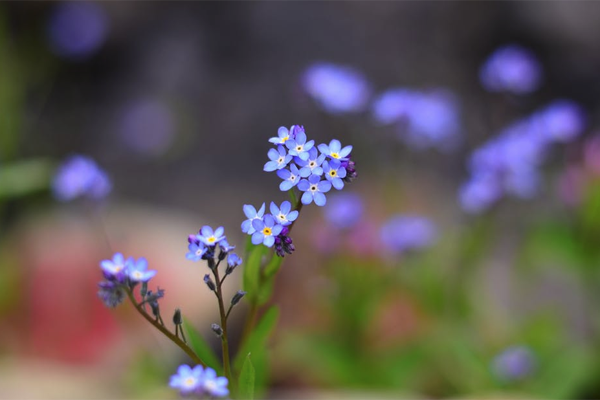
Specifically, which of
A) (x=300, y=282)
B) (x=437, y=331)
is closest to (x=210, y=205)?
(x=300, y=282)

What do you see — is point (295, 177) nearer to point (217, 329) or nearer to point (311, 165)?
point (311, 165)

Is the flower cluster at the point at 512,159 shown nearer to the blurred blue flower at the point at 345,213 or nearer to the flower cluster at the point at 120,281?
the blurred blue flower at the point at 345,213

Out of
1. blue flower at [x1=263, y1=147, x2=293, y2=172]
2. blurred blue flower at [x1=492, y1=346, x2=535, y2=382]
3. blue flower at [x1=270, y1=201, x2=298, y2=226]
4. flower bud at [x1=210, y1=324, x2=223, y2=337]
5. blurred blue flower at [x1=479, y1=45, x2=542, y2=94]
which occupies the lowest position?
flower bud at [x1=210, y1=324, x2=223, y2=337]

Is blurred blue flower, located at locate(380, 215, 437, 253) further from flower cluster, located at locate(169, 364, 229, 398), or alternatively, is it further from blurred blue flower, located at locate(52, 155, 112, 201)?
flower cluster, located at locate(169, 364, 229, 398)

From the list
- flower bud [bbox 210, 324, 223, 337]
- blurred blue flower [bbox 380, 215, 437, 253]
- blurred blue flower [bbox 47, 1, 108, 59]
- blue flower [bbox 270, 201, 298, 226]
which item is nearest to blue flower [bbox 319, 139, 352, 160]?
blue flower [bbox 270, 201, 298, 226]

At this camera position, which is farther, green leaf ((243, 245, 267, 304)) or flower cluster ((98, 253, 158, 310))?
green leaf ((243, 245, 267, 304))

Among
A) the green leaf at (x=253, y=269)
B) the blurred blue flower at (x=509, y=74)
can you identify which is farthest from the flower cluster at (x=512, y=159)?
the green leaf at (x=253, y=269)

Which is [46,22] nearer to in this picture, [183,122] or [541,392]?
[183,122]

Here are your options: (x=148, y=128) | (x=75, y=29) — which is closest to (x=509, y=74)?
(x=148, y=128)

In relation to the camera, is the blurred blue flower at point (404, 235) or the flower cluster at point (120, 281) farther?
the blurred blue flower at point (404, 235)
